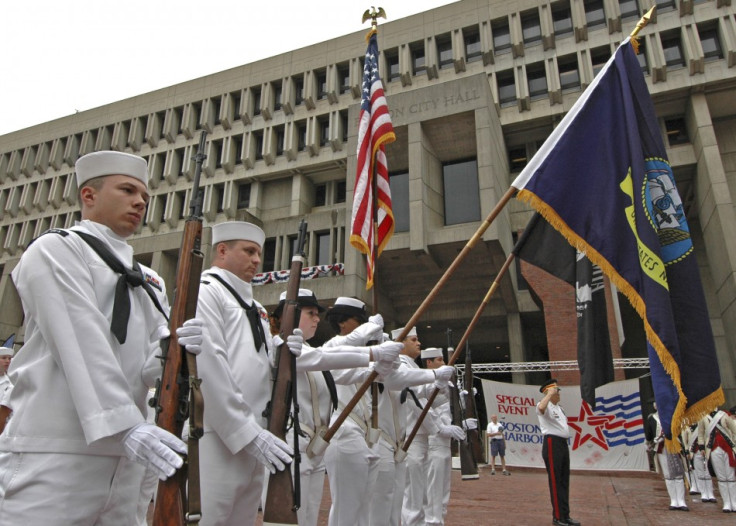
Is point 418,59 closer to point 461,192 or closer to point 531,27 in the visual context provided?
point 531,27

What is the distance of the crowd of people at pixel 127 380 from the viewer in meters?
1.81

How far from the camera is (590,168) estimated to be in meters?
4.89

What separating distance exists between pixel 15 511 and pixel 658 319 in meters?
4.32

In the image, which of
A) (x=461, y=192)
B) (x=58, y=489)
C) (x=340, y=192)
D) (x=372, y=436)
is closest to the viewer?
(x=58, y=489)

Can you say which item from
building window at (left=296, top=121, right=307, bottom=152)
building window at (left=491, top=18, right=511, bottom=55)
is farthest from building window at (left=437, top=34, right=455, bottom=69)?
building window at (left=296, top=121, right=307, bottom=152)

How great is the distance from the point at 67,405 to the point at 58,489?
0.29 m

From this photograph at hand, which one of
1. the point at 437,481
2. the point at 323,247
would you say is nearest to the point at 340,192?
the point at 323,247

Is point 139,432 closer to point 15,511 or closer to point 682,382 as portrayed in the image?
point 15,511

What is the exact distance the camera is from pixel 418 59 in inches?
1249

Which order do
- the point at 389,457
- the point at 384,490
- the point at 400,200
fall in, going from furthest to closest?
the point at 400,200 → the point at 389,457 → the point at 384,490

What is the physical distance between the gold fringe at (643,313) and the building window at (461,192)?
1885cm

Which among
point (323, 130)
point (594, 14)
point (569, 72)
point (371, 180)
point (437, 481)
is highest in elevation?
point (594, 14)

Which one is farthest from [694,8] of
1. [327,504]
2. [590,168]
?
[327,504]

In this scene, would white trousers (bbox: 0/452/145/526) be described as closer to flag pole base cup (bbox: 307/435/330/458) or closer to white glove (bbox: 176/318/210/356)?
white glove (bbox: 176/318/210/356)
